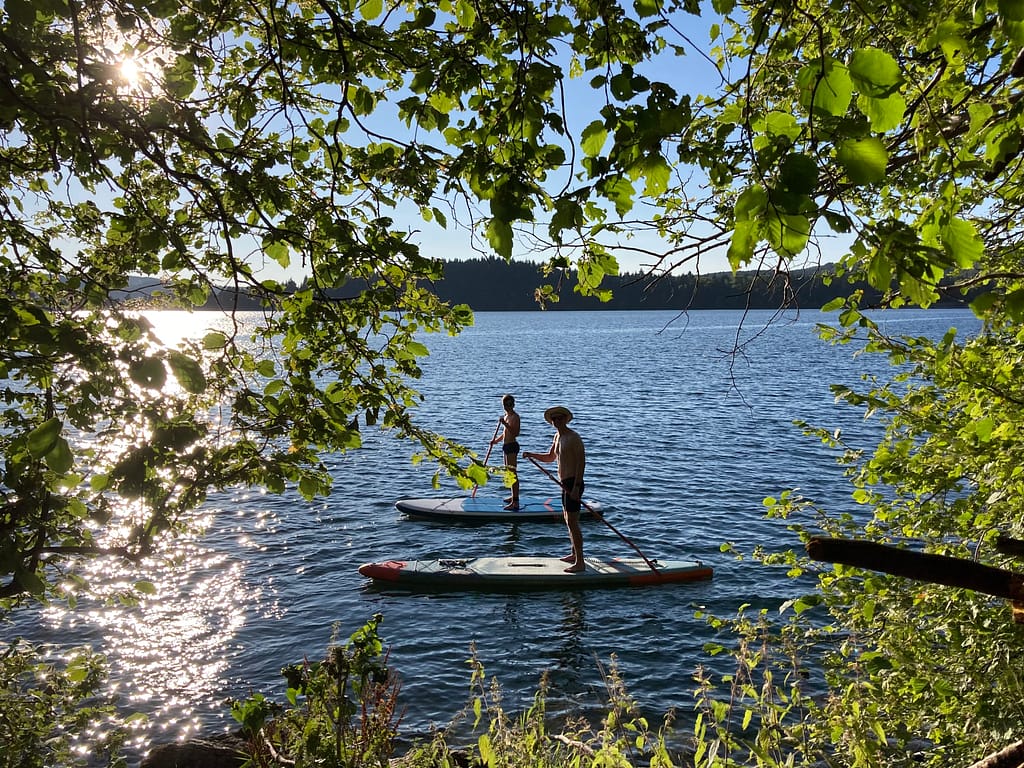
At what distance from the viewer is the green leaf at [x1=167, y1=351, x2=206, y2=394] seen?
188cm

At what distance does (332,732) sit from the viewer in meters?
4.12

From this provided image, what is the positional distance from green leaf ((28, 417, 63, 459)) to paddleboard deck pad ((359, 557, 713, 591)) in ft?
39.0

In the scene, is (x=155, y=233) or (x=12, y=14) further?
(x=155, y=233)

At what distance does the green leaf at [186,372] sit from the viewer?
1.88 meters

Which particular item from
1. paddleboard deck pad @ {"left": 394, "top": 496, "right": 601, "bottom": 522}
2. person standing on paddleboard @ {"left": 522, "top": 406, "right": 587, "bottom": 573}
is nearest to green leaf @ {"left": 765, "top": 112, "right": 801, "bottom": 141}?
person standing on paddleboard @ {"left": 522, "top": 406, "right": 587, "bottom": 573}

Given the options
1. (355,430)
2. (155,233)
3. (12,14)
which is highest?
(12,14)

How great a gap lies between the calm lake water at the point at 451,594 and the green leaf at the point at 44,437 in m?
1.95

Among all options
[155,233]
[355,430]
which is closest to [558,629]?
[355,430]

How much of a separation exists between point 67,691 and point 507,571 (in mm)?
9000

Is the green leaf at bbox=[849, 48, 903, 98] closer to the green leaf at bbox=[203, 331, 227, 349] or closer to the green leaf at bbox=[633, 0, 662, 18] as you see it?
the green leaf at bbox=[633, 0, 662, 18]

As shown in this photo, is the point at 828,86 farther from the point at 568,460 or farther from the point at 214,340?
the point at 568,460

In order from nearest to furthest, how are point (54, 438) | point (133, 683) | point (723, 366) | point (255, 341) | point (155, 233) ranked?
point (54, 438)
point (155, 233)
point (255, 341)
point (133, 683)
point (723, 366)

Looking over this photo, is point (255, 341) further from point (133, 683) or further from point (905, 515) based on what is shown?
point (133, 683)

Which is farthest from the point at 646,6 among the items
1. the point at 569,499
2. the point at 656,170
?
the point at 569,499
